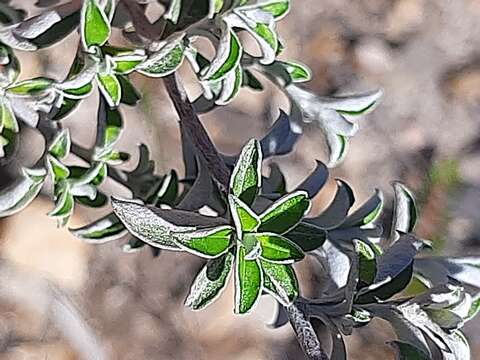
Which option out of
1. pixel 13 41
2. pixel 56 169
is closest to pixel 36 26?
pixel 13 41

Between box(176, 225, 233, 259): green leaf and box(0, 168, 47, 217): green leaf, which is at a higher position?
box(176, 225, 233, 259): green leaf

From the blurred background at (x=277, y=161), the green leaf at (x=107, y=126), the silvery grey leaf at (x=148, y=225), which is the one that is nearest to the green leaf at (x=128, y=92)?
the green leaf at (x=107, y=126)

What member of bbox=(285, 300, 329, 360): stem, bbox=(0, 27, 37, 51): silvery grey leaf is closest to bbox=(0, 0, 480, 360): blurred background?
bbox=(0, 27, 37, 51): silvery grey leaf

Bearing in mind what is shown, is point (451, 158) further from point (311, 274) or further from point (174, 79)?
point (174, 79)

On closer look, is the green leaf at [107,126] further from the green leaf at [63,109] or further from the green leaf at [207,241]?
the green leaf at [207,241]

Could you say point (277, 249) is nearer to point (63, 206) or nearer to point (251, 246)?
point (251, 246)

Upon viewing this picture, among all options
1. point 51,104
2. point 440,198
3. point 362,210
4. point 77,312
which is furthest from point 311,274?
point 51,104

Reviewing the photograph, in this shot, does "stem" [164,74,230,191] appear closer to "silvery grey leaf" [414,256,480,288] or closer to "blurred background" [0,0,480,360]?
"silvery grey leaf" [414,256,480,288]

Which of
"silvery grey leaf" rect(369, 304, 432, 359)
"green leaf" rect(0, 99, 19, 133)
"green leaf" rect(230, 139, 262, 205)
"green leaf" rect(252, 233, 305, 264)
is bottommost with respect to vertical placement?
"green leaf" rect(0, 99, 19, 133)
